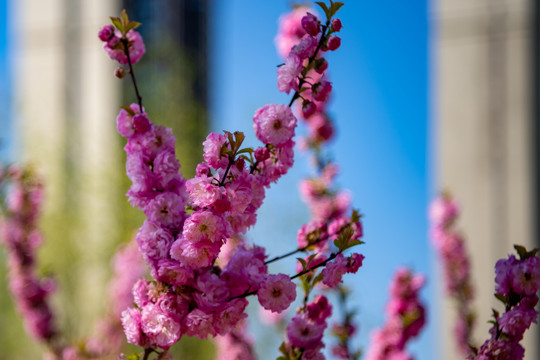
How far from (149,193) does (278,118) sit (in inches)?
8.2

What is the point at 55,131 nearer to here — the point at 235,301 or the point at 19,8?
→ the point at 19,8

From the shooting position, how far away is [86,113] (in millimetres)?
5789

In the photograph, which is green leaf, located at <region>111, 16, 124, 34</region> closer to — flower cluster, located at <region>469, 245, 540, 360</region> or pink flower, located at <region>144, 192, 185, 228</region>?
pink flower, located at <region>144, 192, 185, 228</region>

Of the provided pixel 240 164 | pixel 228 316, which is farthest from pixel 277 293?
pixel 240 164

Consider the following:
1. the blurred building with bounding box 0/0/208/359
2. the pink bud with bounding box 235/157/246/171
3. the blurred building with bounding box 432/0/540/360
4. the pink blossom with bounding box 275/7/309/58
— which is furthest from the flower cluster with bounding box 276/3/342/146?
the blurred building with bounding box 0/0/208/359

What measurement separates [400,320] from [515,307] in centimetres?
61

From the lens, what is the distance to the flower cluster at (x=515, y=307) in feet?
2.60

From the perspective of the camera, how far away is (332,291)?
1.40 meters

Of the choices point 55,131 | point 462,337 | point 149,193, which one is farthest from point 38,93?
point 149,193

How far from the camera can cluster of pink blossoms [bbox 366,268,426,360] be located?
1.39 metres

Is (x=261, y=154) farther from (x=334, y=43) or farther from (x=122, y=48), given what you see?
(x=122, y=48)

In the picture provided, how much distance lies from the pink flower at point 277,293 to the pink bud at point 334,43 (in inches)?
12.5

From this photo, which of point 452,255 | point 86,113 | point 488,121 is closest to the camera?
point 452,255

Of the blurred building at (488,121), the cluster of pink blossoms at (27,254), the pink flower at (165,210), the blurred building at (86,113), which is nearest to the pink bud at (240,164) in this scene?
the pink flower at (165,210)
